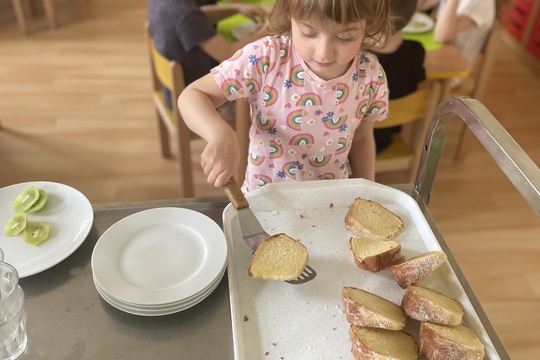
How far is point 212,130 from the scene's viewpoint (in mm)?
898

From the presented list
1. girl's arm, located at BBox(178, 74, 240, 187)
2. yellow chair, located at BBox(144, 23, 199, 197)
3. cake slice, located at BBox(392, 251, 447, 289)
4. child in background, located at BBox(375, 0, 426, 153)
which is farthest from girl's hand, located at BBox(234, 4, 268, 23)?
cake slice, located at BBox(392, 251, 447, 289)

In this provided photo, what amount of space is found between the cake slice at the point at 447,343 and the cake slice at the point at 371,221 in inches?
8.2

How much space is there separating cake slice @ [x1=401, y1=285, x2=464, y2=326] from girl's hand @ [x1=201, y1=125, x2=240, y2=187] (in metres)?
0.35

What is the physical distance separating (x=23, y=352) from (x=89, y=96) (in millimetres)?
2485

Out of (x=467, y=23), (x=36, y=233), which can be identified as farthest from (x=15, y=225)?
(x=467, y=23)

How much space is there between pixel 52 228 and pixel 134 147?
69.8 inches

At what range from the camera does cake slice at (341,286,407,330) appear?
0.75 m

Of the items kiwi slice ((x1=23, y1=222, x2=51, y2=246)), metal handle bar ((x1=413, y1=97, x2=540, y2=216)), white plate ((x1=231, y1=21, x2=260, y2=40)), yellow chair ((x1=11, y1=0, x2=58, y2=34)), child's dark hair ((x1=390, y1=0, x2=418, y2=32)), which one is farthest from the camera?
yellow chair ((x1=11, y1=0, x2=58, y2=34))

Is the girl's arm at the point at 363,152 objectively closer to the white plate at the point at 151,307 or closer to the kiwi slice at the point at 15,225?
the white plate at the point at 151,307

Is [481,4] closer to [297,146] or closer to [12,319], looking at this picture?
[297,146]

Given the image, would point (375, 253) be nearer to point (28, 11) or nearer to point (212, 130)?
point (212, 130)

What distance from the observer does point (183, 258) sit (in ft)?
2.81

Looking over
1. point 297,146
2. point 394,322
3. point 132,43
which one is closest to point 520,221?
point 297,146

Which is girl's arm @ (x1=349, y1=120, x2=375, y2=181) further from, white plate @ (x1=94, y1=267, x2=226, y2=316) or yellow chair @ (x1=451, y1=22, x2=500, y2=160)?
yellow chair @ (x1=451, y1=22, x2=500, y2=160)
